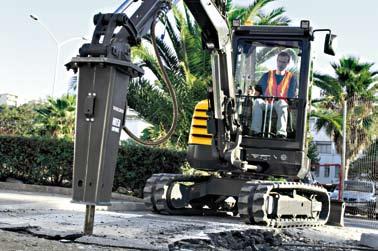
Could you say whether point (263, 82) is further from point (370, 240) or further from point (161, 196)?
point (370, 240)

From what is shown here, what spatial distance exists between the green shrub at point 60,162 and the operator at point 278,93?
4876mm

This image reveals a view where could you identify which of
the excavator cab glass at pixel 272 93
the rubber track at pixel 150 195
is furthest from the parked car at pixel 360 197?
the rubber track at pixel 150 195

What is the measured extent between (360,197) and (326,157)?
28414mm

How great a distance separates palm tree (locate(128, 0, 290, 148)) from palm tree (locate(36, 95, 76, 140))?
21.1 feet

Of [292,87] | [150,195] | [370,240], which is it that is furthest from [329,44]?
[150,195]

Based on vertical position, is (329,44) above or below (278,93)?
above

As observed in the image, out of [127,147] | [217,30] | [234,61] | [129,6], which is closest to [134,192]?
[127,147]

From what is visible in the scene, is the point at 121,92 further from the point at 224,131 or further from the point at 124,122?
the point at 224,131

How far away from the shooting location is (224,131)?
31.4 ft

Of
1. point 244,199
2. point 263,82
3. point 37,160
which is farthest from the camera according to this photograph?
point 37,160

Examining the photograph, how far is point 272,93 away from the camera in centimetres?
998

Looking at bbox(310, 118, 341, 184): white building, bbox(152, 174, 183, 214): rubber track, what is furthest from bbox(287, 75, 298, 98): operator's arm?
bbox(310, 118, 341, 184): white building

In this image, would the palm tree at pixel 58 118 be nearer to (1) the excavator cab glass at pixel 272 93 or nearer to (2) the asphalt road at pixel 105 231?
(2) the asphalt road at pixel 105 231

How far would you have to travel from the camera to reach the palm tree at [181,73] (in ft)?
62.8
